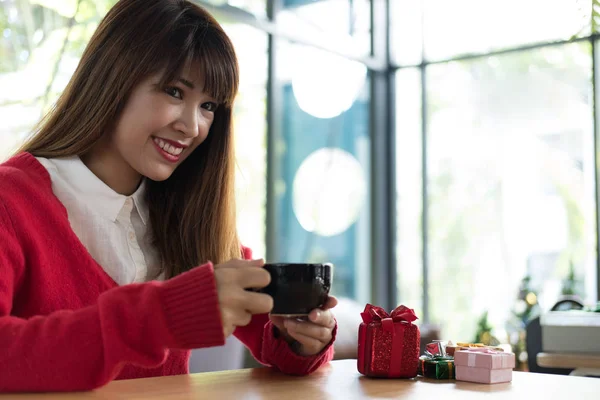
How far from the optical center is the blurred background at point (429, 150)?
4727mm

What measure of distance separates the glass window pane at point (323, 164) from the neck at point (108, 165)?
10.2 feet

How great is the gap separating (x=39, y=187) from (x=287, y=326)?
511mm

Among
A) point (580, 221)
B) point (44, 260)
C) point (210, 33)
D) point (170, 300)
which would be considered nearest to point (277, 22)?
point (580, 221)

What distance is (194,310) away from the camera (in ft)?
2.96

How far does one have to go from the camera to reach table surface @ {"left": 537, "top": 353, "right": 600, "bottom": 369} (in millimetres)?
1619

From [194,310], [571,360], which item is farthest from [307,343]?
[571,360]

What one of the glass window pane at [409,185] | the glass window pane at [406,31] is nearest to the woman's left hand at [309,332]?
the glass window pane at [409,185]

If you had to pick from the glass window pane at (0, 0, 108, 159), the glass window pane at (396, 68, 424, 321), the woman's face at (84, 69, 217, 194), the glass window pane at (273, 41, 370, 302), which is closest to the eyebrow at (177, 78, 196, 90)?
the woman's face at (84, 69, 217, 194)

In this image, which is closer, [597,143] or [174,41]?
[174,41]

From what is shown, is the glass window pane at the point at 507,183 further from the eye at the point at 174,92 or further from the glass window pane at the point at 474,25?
the eye at the point at 174,92

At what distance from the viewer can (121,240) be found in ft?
4.80

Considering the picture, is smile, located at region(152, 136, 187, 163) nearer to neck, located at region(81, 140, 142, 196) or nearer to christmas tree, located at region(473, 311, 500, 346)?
neck, located at region(81, 140, 142, 196)

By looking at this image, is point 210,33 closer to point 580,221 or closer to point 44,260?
point 44,260

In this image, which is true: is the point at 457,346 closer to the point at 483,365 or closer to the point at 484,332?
the point at 483,365
